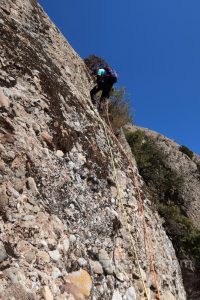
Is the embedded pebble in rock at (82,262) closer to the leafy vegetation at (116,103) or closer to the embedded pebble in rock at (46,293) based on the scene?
the embedded pebble in rock at (46,293)

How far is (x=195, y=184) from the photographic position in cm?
2333

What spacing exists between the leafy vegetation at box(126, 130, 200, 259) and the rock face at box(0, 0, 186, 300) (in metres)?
4.94

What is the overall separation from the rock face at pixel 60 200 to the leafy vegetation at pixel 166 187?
4.94 meters

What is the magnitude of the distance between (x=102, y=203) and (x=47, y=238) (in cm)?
243

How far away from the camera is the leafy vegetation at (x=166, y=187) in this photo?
15376 millimetres

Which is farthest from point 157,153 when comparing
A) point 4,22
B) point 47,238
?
point 47,238

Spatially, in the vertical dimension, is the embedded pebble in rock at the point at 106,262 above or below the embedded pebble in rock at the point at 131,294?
above

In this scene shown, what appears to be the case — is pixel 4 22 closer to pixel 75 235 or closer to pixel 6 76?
pixel 6 76

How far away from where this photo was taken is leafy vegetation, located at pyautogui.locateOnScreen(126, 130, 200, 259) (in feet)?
50.4

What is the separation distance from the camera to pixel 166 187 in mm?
21766

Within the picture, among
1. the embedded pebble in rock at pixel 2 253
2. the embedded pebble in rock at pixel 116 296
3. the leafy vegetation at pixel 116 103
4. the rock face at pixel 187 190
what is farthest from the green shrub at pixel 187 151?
the embedded pebble in rock at pixel 2 253

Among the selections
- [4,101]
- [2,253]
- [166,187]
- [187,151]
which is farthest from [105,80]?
[187,151]

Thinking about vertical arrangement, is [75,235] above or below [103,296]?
above

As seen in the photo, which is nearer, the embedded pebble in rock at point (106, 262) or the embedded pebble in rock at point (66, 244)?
the embedded pebble in rock at point (66, 244)
